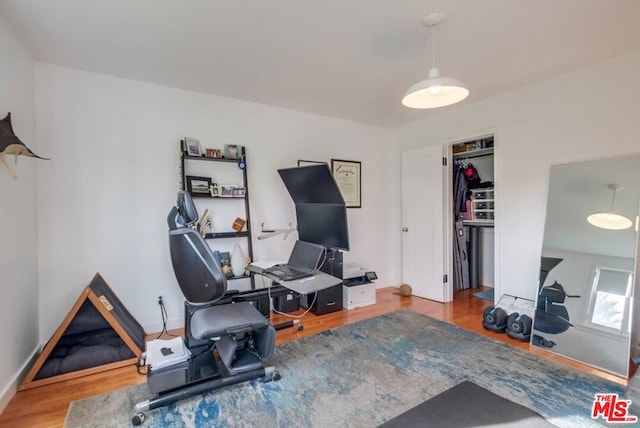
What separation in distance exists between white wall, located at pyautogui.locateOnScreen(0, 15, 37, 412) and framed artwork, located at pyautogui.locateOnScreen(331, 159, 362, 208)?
2.94 metres

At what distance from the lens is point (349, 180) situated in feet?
13.9

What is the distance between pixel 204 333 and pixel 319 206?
1447mm

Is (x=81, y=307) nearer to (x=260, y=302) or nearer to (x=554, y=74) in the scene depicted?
(x=260, y=302)

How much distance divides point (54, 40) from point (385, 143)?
3737 mm

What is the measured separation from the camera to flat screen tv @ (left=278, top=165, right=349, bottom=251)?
8.55 feet

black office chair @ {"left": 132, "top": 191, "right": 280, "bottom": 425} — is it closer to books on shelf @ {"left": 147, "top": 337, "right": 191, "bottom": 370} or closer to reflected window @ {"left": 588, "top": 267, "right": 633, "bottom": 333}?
books on shelf @ {"left": 147, "top": 337, "right": 191, "bottom": 370}

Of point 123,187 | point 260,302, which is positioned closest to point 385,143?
point 260,302

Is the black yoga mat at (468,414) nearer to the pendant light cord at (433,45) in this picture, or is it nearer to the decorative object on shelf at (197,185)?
the pendant light cord at (433,45)

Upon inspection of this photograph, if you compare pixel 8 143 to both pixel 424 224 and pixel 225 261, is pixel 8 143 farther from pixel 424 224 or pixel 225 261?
pixel 424 224

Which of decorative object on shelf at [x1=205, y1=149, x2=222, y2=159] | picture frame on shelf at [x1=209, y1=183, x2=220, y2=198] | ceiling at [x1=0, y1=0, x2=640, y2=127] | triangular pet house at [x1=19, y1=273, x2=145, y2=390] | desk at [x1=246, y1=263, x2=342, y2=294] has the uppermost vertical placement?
ceiling at [x1=0, y1=0, x2=640, y2=127]

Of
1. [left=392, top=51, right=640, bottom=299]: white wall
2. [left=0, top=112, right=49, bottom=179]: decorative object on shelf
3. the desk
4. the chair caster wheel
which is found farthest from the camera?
[left=392, top=51, right=640, bottom=299]: white wall

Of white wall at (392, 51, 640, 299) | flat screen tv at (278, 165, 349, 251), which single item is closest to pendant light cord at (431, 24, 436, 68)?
flat screen tv at (278, 165, 349, 251)

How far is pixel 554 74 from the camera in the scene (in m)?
2.85

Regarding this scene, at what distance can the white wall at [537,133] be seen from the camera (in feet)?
8.37
